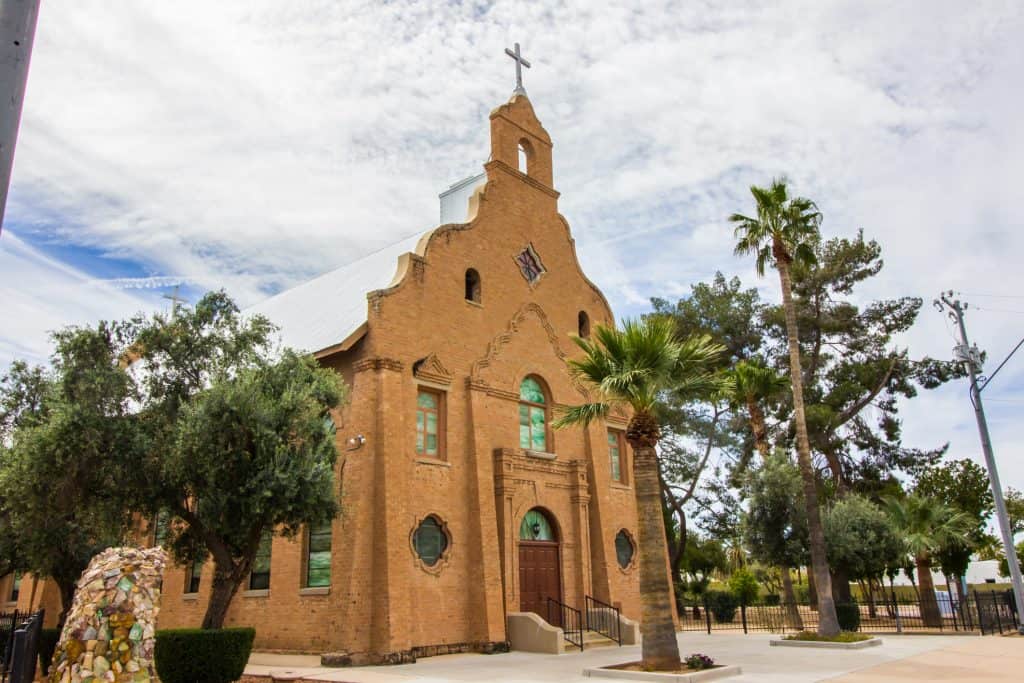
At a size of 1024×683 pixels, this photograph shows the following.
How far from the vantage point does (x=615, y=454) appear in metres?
30.0

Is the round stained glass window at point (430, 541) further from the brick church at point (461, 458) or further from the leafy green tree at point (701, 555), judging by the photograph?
the leafy green tree at point (701, 555)

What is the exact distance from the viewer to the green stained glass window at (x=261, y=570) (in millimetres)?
22953

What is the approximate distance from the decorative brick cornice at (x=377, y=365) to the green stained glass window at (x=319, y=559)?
4262mm

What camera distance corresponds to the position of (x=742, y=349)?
46.6 metres

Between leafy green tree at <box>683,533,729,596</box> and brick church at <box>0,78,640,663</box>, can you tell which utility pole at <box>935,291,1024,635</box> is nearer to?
brick church at <box>0,78,640,663</box>

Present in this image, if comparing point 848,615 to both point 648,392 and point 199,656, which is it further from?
point 199,656

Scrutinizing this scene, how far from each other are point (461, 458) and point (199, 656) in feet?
32.0

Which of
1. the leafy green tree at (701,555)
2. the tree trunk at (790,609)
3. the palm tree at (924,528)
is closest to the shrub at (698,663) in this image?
the tree trunk at (790,609)

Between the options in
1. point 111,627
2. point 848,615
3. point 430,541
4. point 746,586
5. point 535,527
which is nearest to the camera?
point 111,627

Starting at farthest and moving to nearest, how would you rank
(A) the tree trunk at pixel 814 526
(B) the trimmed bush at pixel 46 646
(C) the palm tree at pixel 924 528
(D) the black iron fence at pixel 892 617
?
(C) the palm tree at pixel 924 528 → (D) the black iron fence at pixel 892 617 → (A) the tree trunk at pixel 814 526 → (B) the trimmed bush at pixel 46 646

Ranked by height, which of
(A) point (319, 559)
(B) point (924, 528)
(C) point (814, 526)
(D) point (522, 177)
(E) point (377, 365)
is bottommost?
(A) point (319, 559)

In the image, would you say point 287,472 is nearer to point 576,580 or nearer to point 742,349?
point 576,580

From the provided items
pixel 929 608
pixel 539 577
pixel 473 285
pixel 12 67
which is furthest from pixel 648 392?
pixel 929 608

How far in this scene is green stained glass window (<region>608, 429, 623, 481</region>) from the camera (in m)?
29.6
